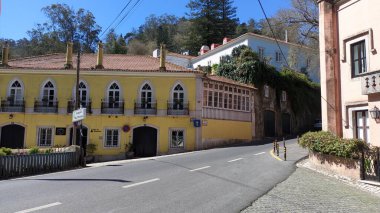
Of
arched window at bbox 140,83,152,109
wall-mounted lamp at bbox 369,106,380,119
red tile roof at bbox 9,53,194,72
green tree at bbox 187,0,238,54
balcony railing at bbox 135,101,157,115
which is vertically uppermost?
green tree at bbox 187,0,238,54

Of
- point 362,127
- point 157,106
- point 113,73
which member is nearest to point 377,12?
point 362,127

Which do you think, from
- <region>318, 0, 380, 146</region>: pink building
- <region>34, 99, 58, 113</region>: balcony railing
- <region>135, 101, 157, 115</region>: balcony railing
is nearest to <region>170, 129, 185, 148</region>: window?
<region>135, 101, 157, 115</region>: balcony railing

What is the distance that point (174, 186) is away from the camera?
12.5 metres

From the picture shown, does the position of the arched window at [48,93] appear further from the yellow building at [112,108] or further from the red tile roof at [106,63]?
the red tile roof at [106,63]

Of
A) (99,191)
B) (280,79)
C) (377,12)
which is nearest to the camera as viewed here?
(99,191)

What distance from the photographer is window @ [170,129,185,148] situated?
107 ft

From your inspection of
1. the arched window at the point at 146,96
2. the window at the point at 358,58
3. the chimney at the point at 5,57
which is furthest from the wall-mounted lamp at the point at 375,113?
the chimney at the point at 5,57

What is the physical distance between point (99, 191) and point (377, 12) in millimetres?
13360

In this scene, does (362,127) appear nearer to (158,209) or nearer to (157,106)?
(158,209)

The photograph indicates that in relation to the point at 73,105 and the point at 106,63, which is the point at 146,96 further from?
the point at 73,105

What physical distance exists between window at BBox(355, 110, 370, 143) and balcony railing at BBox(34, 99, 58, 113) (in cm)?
2408

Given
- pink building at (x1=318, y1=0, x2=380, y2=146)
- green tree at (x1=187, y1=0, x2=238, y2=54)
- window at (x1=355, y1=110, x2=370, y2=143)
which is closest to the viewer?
pink building at (x1=318, y1=0, x2=380, y2=146)

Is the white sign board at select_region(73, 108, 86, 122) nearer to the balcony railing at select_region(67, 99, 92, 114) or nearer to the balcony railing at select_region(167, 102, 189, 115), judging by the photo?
the balcony railing at select_region(67, 99, 92, 114)

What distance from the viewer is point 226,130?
34.7m
